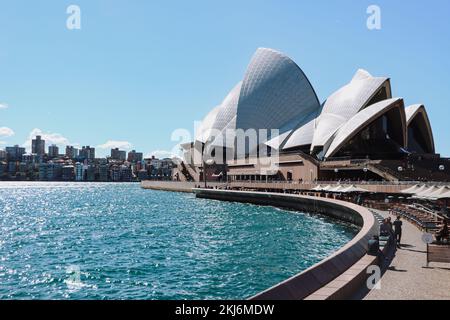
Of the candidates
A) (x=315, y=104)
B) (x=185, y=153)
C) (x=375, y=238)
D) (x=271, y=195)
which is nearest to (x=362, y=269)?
(x=375, y=238)

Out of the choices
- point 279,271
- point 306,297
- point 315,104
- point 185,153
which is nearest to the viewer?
point 306,297

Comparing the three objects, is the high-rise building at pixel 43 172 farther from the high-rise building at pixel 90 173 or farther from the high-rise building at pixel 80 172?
the high-rise building at pixel 90 173

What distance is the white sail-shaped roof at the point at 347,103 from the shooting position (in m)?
54.2

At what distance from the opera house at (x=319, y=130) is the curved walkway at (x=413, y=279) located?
100 ft

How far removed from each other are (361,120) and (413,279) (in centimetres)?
4248

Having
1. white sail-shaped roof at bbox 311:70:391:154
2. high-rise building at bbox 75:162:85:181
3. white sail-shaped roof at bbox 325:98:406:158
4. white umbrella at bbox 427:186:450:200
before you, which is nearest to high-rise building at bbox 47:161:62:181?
high-rise building at bbox 75:162:85:181

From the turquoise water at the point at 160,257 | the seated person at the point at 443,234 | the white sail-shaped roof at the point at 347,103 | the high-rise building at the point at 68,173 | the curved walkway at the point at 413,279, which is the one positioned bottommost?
the turquoise water at the point at 160,257

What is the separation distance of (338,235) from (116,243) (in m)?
11.2

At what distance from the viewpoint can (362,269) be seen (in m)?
8.25

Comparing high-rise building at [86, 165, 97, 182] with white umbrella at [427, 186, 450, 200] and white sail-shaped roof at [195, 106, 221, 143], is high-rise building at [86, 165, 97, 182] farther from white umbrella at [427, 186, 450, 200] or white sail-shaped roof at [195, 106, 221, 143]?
Answer: white umbrella at [427, 186, 450, 200]

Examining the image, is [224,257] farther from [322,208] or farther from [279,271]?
[322,208]

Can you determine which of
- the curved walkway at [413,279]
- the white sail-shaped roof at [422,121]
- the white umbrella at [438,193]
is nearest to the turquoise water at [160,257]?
the curved walkway at [413,279]
